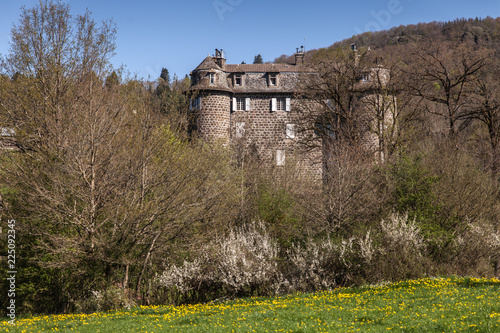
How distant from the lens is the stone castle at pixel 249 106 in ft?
128

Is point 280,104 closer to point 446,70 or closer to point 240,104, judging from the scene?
point 240,104

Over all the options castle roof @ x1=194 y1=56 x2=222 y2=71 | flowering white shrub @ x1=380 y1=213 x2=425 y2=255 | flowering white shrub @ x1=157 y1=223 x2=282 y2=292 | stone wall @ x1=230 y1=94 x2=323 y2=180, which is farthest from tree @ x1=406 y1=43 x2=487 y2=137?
flowering white shrub @ x1=157 y1=223 x2=282 y2=292

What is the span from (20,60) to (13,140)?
399 centimetres

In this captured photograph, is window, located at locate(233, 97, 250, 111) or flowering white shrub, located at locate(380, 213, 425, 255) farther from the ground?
window, located at locate(233, 97, 250, 111)

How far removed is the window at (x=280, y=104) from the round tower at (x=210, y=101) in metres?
4.37

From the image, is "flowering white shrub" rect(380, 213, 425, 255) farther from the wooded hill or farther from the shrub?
the wooded hill

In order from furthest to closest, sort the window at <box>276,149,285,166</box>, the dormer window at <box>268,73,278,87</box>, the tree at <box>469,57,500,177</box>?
the dormer window at <box>268,73,278,87</box>
the window at <box>276,149,285,166</box>
the tree at <box>469,57,500,177</box>

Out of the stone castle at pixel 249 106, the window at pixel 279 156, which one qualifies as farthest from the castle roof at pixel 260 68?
the window at pixel 279 156

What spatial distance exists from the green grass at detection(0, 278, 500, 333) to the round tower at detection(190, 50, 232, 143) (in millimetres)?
25421

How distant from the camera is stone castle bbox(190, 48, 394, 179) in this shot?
39000 millimetres

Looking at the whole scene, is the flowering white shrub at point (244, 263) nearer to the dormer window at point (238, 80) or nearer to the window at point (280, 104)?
the window at point (280, 104)

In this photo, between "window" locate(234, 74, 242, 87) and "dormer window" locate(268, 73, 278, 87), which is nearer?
"window" locate(234, 74, 242, 87)

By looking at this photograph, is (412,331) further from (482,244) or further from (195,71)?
(195,71)

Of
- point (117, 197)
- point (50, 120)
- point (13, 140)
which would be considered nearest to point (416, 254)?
point (117, 197)
